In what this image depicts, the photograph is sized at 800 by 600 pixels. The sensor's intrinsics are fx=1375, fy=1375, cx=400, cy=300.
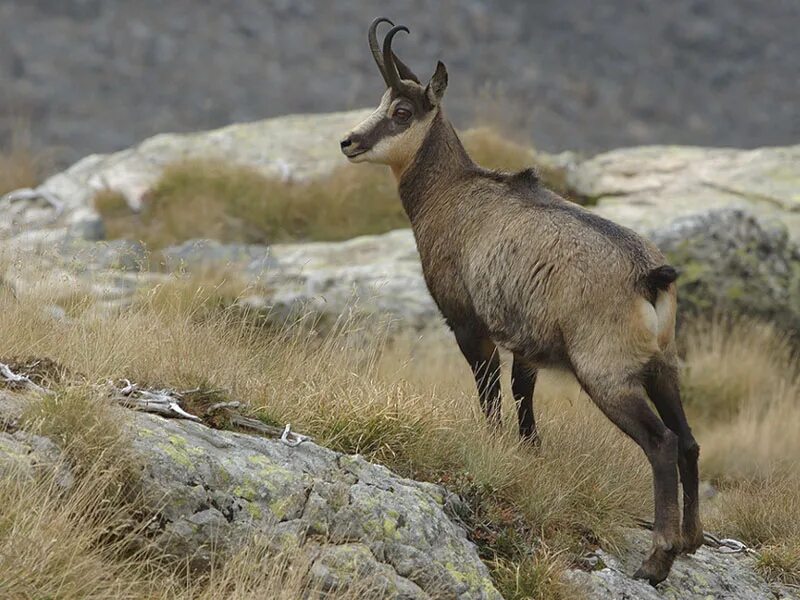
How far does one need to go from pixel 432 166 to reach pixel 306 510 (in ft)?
9.87

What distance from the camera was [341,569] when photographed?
5.67 meters

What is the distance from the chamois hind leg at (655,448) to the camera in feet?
21.6

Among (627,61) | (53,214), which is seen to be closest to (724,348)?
(53,214)

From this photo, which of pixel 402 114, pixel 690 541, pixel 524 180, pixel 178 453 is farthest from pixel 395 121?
pixel 178 453

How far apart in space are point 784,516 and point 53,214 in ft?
31.0

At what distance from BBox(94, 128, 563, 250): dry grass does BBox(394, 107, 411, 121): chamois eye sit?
6.81 meters

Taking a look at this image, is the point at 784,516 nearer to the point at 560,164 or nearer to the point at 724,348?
the point at 724,348

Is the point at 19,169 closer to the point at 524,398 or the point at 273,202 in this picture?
the point at 273,202

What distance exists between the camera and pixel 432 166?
328 inches

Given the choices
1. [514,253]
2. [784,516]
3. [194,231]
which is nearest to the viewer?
[514,253]

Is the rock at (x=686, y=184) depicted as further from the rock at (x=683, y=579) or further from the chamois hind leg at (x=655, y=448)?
the chamois hind leg at (x=655, y=448)

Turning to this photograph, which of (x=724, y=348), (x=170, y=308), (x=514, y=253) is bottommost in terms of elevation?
(x=724, y=348)

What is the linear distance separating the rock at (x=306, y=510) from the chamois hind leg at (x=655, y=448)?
0.93 meters

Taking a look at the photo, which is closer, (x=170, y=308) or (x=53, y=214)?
(x=170, y=308)
